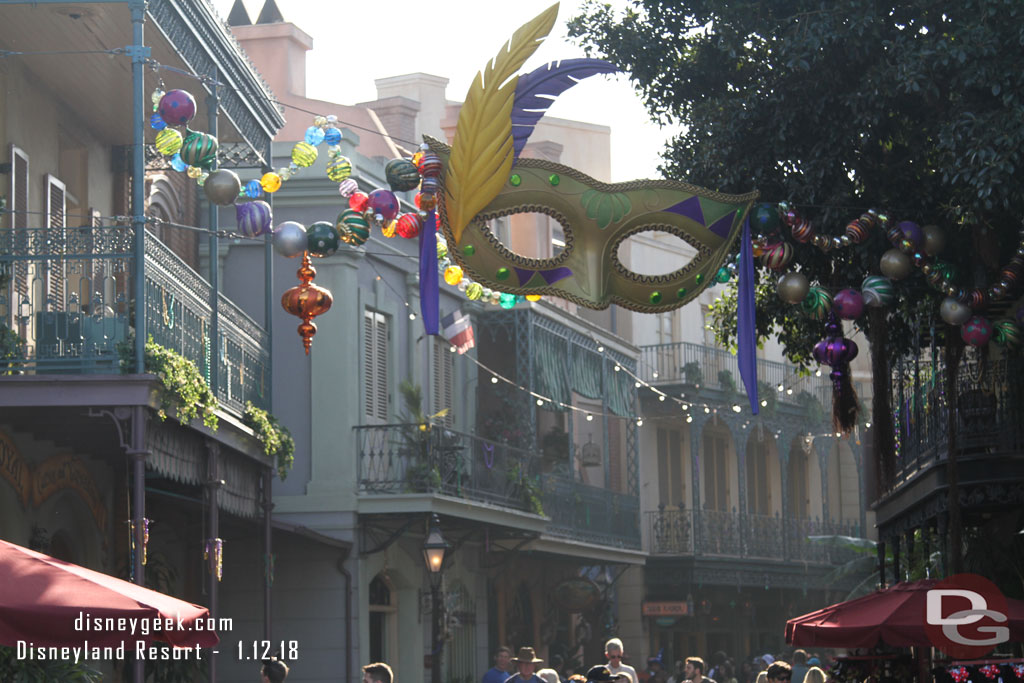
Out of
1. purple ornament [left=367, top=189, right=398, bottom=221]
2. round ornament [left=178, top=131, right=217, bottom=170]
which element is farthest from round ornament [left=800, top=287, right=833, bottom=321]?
round ornament [left=178, top=131, right=217, bottom=170]

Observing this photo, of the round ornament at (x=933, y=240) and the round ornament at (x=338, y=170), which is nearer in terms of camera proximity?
the round ornament at (x=933, y=240)

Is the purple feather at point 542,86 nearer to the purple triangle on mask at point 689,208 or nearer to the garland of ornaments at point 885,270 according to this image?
the purple triangle on mask at point 689,208

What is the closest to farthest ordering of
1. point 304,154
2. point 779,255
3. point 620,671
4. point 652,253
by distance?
1. point 779,255
2. point 304,154
3. point 620,671
4. point 652,253

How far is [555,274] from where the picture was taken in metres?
11.6

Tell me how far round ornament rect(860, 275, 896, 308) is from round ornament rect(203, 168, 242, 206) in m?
4.65

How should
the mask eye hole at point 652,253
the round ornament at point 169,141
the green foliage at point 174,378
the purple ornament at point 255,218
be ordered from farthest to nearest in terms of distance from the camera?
the mask eye hole at point 652,253
the green foliage at point 174,378
the round ornament at point 169,141
the purple ornament at point 255,218

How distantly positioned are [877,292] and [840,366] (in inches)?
34.8

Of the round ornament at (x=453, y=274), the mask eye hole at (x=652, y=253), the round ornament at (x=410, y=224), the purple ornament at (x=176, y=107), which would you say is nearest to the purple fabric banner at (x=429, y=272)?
the round ornament at (x=410, y=224)

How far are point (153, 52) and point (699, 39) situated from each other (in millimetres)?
4863

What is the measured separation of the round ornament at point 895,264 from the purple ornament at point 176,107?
5.14 meters

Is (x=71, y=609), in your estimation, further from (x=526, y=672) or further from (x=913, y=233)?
(x=913, y=233)

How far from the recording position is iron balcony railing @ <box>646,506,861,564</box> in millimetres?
32594

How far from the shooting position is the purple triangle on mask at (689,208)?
11672mm

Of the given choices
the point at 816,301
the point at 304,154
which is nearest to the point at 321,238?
the point at 304,154
